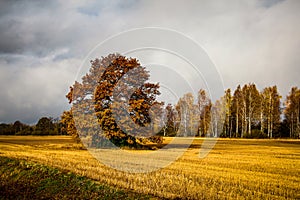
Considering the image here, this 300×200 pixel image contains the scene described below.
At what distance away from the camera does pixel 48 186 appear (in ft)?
39.8

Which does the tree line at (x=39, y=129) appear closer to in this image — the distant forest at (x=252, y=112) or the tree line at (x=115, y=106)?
the distant forest at (x=252, y=112)

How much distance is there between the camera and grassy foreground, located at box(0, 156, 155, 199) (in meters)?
10.4

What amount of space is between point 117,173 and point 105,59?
19.0 meters

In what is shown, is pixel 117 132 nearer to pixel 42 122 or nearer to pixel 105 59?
pixel 105 59

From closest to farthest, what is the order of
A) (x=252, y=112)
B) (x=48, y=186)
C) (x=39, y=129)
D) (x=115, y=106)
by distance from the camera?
(x=48, y=186) → (x=115, y=106) → (x=252, y=112) → (x=39, y=129)

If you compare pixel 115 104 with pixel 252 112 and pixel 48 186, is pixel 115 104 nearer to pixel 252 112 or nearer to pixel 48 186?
pixel 48 186

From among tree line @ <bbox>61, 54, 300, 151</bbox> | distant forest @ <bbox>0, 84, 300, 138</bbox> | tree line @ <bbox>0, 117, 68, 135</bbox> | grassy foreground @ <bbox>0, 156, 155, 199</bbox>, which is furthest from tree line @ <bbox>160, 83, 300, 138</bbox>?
grassy foreground @ <bbox>0, 156, 155, 199</bbox>

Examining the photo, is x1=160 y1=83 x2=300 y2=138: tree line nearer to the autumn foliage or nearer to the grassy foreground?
the autumn foliage

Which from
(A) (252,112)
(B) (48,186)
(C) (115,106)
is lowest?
(B) (48,186)

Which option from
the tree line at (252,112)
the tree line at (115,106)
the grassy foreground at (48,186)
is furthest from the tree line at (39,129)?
the grassy foreground at (48,186)

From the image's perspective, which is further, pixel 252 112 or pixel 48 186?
pixel 252 112

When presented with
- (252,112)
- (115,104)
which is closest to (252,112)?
(252,112)

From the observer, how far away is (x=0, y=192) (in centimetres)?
1123

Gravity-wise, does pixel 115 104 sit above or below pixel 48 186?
above
